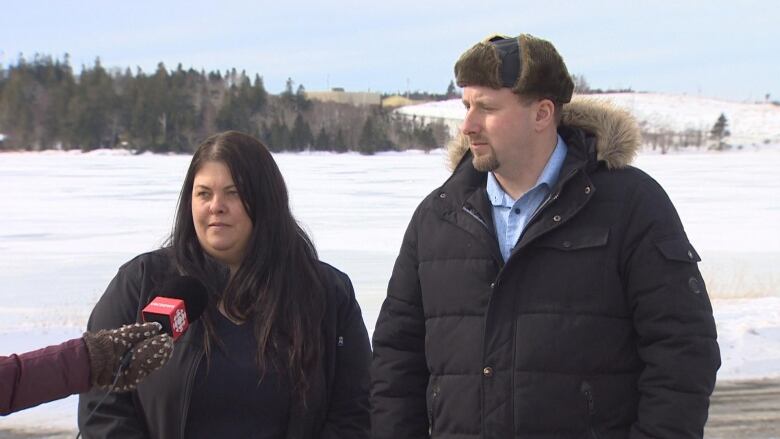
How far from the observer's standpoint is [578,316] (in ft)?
7.43

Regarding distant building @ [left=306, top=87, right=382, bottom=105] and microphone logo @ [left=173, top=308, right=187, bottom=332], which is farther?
distant building @ [left=306, top=87, right=382, bottom=105]

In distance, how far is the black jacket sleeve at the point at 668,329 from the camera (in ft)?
7.09

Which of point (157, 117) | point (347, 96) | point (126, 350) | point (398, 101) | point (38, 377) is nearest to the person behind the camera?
point (38, 377)

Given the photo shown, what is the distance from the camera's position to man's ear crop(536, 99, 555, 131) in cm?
242

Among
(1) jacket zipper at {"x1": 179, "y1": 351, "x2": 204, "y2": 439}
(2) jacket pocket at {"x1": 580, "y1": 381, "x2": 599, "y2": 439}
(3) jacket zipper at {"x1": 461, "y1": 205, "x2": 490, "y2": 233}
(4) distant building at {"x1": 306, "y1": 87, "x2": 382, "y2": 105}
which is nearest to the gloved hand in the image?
(1) jacket zipper at {"x1": 179, "y1": 351, "x2": 204, "y2": 439}

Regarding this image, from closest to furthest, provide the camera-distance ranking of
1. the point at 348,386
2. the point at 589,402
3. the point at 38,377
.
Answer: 1. the point at 38,377
2. the point at 589,402
3. the point at 348,386

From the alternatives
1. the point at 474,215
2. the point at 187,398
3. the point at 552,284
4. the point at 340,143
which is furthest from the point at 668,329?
the point at 340,143

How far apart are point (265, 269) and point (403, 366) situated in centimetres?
58

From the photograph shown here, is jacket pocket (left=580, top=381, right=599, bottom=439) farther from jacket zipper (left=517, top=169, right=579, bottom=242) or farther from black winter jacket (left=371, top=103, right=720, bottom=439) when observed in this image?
jacket zipper (left=517, top=169, right=579, bottom=242)

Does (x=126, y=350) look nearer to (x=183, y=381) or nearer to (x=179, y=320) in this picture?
(x=179, y=320)

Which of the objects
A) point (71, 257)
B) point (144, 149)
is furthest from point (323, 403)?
point (144, 149)

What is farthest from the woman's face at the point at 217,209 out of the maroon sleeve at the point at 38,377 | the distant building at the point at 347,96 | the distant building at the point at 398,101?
the distant building at the point at 398,101

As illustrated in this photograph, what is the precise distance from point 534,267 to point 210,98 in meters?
92.2

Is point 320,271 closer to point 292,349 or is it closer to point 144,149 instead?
point 292,349
